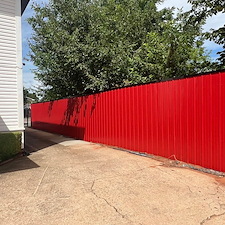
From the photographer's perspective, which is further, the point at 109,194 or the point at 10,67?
the point at 10,67

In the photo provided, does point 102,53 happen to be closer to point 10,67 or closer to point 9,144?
point 10,67

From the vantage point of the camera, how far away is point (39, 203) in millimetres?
3557

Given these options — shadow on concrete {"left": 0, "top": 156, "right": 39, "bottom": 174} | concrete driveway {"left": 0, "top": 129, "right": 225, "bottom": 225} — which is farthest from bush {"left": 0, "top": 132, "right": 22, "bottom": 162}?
concrete driveway {"left": 0, "top": 129, "right": 225, "bottom": 225}

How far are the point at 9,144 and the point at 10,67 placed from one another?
234 cm

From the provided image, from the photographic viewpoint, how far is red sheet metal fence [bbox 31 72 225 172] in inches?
190

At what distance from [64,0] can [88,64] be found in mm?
5010

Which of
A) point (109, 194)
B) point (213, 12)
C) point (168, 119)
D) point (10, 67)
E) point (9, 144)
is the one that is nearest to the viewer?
point (109, 194)

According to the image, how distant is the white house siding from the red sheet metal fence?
314 centimetres

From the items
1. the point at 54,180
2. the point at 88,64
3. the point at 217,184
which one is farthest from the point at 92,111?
the point at 217,184

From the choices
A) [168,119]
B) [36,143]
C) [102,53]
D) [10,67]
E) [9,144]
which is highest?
[102,53]

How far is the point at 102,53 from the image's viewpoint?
10.1m

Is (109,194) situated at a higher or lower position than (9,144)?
lower

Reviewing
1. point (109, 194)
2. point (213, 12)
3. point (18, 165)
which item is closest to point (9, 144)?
point (18, 165)

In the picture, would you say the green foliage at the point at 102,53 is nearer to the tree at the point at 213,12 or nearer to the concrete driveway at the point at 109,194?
the tree at the point at 213,12
